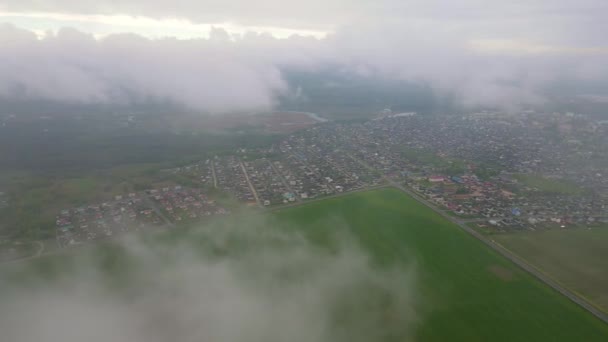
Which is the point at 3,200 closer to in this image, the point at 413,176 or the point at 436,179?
the point at 413,176

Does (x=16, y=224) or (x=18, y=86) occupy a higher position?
(x=18, y=86)

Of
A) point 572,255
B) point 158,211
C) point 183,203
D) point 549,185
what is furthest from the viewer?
point 549,185

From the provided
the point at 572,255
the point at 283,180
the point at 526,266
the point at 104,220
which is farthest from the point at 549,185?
the point at 104,220

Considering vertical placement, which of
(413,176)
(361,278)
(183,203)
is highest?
(413,176)

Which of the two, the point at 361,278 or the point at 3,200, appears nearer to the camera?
the point at 361,278

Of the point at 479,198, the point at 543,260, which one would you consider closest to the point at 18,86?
the point at 479,198

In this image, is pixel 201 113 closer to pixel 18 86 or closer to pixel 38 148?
pixel 38 148

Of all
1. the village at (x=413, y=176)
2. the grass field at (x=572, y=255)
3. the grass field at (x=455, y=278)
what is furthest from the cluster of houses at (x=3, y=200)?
the grass field at (x=572, y=255)
